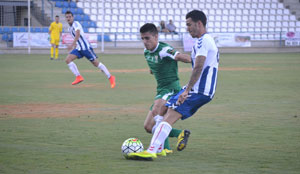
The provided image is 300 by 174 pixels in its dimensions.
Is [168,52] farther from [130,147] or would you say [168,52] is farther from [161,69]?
[130,147]

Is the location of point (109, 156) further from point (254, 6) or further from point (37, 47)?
point (254, 6)

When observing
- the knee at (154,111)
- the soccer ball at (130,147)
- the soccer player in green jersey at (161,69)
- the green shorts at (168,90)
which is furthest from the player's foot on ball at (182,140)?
the green shorts at (168,90)

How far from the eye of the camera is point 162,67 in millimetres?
6871

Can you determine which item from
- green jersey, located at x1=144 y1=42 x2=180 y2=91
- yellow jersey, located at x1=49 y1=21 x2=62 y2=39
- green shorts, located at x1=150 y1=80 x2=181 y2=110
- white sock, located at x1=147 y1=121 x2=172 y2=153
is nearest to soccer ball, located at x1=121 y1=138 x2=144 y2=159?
white sock, located at x1=147 y1=121 x2=172 y2=153

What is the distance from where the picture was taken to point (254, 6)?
45.3 metres

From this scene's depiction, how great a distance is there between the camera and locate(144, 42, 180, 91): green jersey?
6812 millimetres

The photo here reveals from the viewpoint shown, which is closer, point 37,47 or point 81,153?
point 81,153

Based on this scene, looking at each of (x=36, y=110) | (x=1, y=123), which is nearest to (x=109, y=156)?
(x=1, y=123)

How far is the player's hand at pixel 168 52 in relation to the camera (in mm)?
6613

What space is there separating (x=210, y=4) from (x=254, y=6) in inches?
156

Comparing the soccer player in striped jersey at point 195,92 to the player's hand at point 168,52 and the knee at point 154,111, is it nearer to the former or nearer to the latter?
the player's hand at point 168,52

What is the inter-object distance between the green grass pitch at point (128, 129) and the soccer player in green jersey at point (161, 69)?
19.3 inches

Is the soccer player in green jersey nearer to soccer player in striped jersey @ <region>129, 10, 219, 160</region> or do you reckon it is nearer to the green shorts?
the green shorts

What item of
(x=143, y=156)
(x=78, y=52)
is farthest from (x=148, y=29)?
(x=78, y=52)
